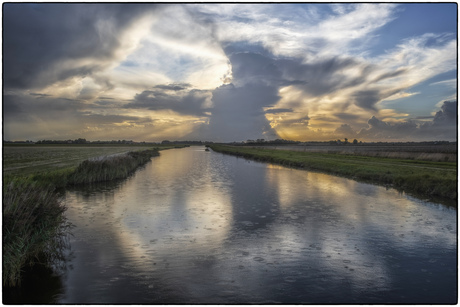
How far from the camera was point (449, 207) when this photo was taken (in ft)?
64.2

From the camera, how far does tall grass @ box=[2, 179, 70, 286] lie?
8.35 metres

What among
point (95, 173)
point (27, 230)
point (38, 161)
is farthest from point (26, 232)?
point (38, 161)

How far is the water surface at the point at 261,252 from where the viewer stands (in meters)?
8.41

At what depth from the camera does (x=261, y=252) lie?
1147 cm

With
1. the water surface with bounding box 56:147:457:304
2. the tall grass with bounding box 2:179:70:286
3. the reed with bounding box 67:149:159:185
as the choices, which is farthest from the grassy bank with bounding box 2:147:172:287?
the reed with bounding box 67:149:159:185

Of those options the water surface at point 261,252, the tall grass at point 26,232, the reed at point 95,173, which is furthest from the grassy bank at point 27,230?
the reed at point 95,173

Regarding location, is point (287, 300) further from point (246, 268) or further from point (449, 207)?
point (449, 207)

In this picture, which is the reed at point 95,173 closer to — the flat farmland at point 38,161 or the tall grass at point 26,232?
the flat farmland at point 38,161

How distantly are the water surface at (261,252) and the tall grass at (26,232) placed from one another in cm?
105

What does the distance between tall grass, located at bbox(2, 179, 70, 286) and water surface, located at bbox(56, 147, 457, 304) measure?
1.05 metres

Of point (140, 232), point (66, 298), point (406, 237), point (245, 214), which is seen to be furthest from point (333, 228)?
point (66, 298)

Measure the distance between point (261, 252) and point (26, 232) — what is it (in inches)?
291

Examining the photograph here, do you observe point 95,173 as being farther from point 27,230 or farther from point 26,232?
point 26,232

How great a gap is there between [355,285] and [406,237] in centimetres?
617
